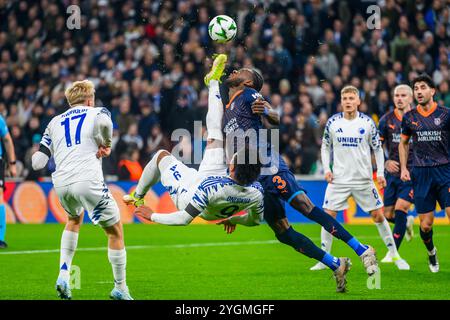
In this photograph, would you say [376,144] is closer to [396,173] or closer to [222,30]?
[396,173]

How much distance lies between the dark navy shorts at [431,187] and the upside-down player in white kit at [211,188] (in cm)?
276

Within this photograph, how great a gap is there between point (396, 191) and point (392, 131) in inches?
33.5

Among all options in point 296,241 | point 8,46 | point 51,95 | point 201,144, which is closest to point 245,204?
point 296,241

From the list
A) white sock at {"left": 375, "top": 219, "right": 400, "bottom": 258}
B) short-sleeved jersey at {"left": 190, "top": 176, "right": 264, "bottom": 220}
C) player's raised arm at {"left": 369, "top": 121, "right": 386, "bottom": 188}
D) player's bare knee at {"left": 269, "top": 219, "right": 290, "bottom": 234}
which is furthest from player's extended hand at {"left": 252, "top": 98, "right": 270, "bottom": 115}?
white sock at {"left": 375, "top": 219, "right": 400, "bottom": 258}

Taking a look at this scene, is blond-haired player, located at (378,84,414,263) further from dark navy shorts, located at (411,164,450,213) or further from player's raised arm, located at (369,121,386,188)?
dark navy shorts, located at (411,164,450,213)

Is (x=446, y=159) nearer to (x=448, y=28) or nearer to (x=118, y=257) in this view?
(x=118, y=257)

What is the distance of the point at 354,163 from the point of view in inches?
467

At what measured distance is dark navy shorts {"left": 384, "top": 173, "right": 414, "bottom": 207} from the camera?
12133 millimetres

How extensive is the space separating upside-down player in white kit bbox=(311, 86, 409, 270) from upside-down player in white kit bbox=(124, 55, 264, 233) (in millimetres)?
2957

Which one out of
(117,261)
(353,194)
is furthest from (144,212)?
(353,194)

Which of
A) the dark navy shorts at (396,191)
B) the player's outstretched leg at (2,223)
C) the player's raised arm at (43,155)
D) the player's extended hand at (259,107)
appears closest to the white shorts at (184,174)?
the player's extended hand at (259,107)

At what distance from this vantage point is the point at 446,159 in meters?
10.6

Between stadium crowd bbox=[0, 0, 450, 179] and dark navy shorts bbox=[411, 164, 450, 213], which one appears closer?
dark navy shorts bbox=[411, 164, 450, 213]

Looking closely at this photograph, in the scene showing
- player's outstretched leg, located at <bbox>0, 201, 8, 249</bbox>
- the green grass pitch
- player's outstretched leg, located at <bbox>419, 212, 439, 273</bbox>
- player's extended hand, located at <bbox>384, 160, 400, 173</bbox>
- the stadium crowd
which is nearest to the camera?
the green grass pitch
